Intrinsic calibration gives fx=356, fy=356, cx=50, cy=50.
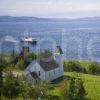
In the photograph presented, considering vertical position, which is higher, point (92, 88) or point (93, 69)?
point (92, 88)

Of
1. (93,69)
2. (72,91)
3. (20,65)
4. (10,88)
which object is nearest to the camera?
(72,91)

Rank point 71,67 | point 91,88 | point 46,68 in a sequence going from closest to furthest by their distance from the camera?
point 91,88 < point 46,68 < point 71,67

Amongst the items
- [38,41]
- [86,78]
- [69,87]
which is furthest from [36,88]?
[38,41]

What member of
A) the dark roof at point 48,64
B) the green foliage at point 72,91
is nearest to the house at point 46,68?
the dark roof at point 48,64

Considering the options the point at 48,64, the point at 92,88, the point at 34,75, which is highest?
the point at 48,64

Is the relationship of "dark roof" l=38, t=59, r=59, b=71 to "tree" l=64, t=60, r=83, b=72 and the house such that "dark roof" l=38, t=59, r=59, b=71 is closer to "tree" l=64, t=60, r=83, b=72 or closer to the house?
the house

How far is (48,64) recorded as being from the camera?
34.1 metres

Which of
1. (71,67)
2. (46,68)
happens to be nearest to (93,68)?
(71,67)

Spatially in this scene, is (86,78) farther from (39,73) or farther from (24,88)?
(24,88)

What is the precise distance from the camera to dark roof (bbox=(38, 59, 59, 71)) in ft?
107

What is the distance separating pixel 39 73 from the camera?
32219mm

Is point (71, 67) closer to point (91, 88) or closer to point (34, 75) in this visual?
point (34, 75)

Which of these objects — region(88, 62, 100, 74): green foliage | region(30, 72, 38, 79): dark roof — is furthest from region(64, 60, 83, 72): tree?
region(30, 72, 38, 79): dark roof

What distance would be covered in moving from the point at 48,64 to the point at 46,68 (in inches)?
42.1
